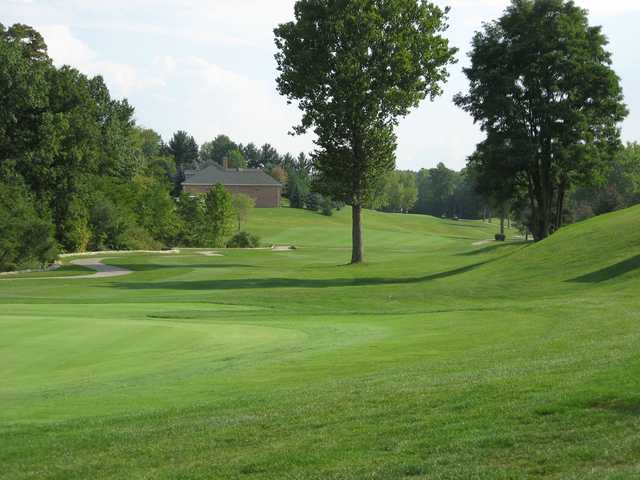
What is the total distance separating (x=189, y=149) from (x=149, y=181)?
93.6 meters

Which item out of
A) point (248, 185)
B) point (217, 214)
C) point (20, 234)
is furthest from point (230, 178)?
point (20, 234)

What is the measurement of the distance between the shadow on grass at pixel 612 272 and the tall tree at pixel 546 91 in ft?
60.2

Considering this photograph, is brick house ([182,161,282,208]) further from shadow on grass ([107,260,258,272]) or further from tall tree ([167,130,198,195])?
shadow on grass ([107,260,258,272])

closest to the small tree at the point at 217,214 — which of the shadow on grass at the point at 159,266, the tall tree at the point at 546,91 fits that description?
the shadow on grass at the point at 159,266

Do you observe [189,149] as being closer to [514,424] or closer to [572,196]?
[572,196]

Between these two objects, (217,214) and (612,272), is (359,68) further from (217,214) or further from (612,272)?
(217,214)

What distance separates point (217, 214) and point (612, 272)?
6614cm

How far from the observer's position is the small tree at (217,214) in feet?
305

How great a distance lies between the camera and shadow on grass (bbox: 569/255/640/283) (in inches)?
1227

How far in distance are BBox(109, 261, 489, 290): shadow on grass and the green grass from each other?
36.7 feet

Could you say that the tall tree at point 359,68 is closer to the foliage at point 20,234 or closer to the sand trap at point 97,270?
the sand trap at point 97,270

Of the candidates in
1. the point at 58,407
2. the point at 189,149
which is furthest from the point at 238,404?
the point at 189,149

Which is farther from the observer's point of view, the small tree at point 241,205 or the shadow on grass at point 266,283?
the small tree at point 241,205

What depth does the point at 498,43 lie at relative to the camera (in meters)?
52.7
